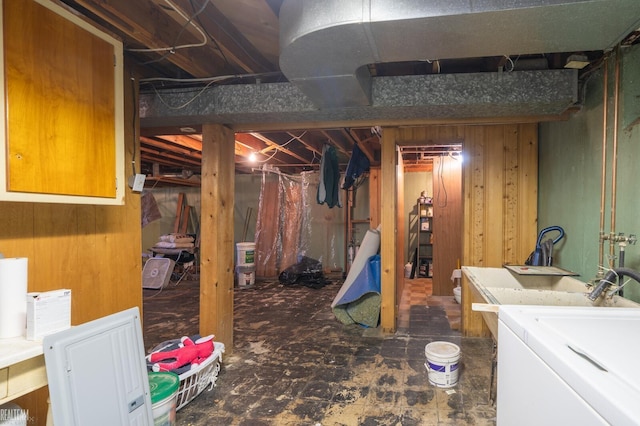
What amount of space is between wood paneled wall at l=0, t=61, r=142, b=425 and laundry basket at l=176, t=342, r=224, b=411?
0.59 meters

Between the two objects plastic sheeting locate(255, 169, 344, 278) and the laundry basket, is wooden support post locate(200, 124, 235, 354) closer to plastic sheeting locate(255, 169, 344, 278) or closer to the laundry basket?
the laundry basket

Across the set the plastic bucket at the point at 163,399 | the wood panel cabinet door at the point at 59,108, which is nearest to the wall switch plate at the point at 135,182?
the wood panel cabinet door at the point at 59,108

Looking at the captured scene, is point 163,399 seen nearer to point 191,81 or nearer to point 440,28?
point 191,81

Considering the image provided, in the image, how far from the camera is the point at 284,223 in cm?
663

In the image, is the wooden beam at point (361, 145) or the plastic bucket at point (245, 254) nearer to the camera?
the wooden beam at point (361, 145)

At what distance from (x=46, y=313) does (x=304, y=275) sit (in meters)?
4.92

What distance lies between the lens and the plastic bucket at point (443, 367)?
2400 millimetres

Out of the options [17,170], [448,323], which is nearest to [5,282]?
[17,170]

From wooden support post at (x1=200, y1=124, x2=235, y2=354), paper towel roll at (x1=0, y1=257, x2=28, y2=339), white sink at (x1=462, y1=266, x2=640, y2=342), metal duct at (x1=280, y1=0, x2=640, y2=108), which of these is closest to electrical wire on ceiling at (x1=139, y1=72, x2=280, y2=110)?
wooden support post at (x1=200, y1=124, x2=235, y2=354)

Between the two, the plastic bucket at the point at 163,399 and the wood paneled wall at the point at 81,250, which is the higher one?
the wood paneled wall at the point at 81,250

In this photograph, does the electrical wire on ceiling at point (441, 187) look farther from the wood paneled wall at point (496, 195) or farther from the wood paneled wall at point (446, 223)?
the wood paneled wall at point (496, 195)

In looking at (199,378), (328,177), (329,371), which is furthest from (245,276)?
(199,378)

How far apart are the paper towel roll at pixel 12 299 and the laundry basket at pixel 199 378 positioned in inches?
43.8

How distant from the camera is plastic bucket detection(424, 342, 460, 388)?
7.88 ft
